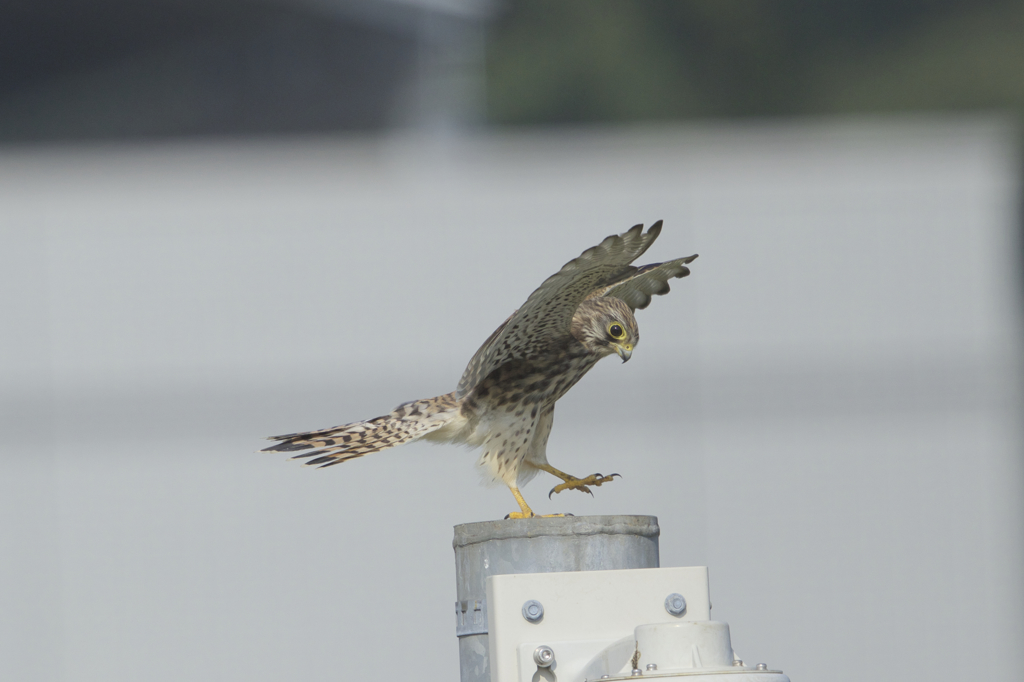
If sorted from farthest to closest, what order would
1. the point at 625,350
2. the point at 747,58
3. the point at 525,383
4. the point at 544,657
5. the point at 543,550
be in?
the point at 747,58
the point at 525,383
the point at 625,350
the point at 543,550
the point at 544,657

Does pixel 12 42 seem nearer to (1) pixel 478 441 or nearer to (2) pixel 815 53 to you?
(1) pixel 478 441

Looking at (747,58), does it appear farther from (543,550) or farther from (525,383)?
(543,550)

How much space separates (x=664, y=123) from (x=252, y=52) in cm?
1110

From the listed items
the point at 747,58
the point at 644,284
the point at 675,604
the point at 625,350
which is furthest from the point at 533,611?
the point at 747,58

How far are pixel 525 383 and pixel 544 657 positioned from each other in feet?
5.94

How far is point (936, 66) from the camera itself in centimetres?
2280

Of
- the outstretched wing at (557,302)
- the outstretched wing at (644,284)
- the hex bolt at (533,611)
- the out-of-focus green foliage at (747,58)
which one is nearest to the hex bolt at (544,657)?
the hex bolt at (533,611)

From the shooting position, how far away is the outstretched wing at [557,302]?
3.05 m

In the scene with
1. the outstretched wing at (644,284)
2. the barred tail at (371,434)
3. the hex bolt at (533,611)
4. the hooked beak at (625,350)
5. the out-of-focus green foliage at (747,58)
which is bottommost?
the hex bolt at (533,611)

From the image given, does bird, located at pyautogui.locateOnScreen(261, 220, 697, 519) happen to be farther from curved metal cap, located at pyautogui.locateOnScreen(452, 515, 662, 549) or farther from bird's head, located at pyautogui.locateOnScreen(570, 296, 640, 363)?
curved metal cap, located at pyautogui.locateOnScreen(452, 515, 662, 549)

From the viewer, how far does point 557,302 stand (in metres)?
3.37

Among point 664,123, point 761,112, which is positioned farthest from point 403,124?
point 761,112

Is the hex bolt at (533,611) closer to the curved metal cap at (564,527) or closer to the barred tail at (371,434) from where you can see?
the curved metal cap at (564,527)

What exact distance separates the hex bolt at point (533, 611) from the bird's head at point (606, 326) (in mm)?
1438
